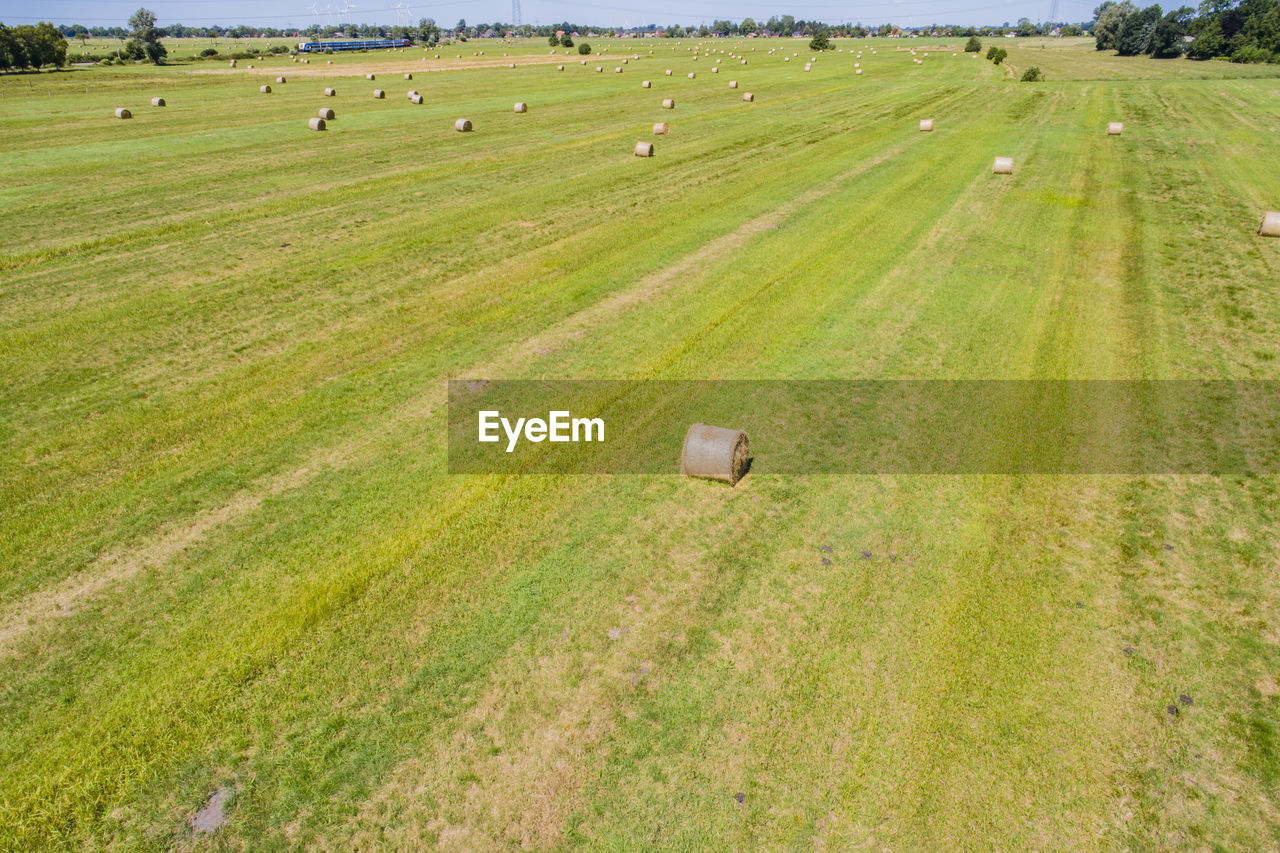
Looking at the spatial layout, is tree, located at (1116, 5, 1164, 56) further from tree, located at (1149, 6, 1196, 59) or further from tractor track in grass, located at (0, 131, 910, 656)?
tractor track in grass, located at (0, 131, 910, 656)

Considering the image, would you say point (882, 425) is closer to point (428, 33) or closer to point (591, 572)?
point (591, 572)

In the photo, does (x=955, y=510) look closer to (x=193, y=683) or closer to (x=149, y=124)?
(x=193, y=683)

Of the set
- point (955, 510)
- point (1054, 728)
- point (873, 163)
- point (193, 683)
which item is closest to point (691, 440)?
point (955, 510)

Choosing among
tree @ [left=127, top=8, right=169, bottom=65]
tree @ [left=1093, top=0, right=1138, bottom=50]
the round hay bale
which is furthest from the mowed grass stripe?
tree @ [left=1093, top=0, right=1138, bottom=50]

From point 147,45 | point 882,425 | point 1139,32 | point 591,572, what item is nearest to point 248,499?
point 591,572

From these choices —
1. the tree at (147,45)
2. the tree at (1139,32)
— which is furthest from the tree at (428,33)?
the tree at (1139,32)

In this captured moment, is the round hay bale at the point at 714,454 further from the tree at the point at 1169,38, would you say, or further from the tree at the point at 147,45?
the tree at the point at 1169,38
